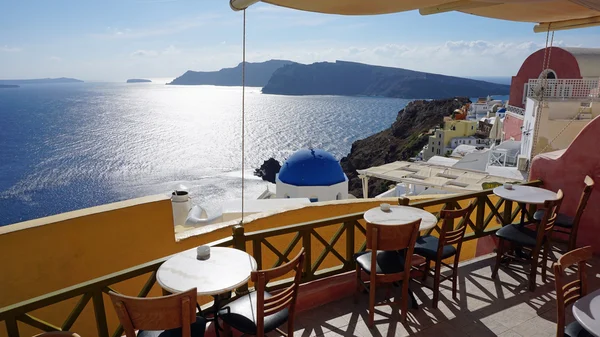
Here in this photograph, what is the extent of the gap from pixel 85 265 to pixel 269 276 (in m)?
3.48

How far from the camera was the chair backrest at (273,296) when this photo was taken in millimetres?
2635

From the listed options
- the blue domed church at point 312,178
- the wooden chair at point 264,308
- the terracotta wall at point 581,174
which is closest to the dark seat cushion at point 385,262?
the wooden chair at point 264,308

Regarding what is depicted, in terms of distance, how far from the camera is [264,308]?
2799 mm

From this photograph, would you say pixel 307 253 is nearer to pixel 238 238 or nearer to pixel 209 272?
pixel 238 238

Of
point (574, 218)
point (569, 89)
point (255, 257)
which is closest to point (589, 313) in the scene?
point (255, 257)

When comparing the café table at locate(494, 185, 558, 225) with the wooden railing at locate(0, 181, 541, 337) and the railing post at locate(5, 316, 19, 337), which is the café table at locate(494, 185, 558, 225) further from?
the railing post at locate(5, 316, 19, 337)

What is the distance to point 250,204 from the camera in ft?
33.2

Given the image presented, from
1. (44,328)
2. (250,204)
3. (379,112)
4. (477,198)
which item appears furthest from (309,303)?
(379,112)

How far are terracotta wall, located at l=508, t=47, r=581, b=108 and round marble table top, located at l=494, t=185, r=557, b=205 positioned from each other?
18.1 meters

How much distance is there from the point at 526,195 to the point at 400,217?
191 cm

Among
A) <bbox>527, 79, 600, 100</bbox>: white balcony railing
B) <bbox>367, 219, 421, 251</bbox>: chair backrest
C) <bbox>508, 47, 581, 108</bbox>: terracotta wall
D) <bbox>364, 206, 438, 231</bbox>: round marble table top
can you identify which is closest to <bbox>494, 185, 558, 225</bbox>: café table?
<bbox>364, 206, 438, 231</bbox>: round marble table top

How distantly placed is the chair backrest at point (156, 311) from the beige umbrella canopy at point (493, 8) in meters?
2.44

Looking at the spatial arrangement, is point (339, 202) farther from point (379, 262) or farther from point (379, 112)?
point (379, 112)

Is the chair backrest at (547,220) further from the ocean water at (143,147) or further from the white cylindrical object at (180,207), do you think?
the ocean water at (143,147)
